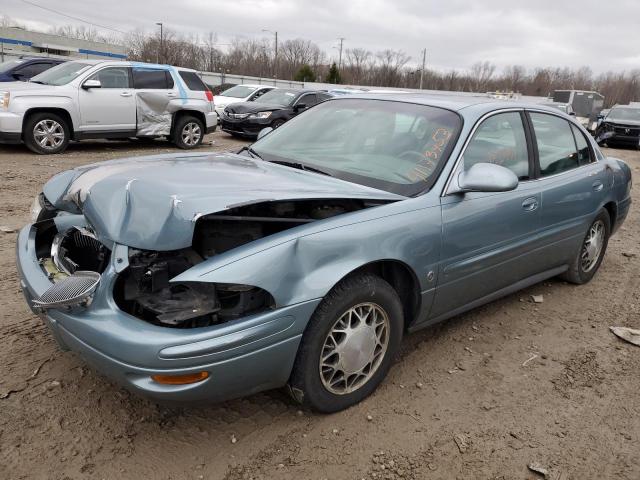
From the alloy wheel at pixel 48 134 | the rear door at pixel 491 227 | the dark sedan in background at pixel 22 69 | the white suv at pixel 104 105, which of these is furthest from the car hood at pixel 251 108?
the rear door at pixel 491 227

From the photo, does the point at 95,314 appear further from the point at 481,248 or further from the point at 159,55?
the point at 159,55

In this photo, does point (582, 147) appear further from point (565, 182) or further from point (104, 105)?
point (104, 105)

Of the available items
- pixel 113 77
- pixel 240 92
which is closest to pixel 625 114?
pixel 240 92

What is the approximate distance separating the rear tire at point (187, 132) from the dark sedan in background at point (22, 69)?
360 centimetres

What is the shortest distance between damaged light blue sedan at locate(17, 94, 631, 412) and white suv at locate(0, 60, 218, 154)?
6803mm

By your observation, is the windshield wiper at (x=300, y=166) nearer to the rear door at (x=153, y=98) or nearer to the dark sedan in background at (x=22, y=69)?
the rear door at (x=153, y=98)

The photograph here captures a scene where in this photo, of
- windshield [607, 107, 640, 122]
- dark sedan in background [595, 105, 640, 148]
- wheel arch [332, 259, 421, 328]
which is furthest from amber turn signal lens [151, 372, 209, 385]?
windshield [607, 107, 640, 122]

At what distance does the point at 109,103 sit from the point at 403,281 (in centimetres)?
862

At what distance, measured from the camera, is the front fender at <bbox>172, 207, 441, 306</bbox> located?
7.13ft

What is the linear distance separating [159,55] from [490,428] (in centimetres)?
5767

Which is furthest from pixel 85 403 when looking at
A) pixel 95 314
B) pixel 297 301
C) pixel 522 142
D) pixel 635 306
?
pixel 635 306

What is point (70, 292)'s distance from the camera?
7.34ft

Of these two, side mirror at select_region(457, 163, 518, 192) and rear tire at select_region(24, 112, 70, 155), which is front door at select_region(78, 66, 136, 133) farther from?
side mirror at select_region(457, 163, 518, 192)

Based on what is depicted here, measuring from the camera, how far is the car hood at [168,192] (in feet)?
7.36
